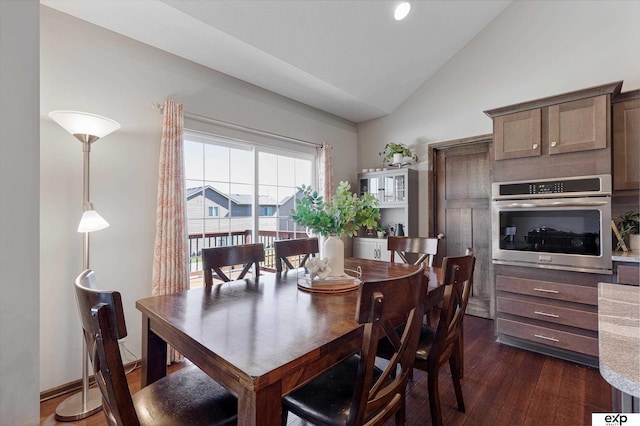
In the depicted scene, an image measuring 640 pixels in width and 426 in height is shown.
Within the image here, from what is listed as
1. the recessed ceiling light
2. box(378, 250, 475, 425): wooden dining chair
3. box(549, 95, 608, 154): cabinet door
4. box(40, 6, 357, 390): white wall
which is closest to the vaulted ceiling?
the recessed ceiling light

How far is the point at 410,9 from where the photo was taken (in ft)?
9.75

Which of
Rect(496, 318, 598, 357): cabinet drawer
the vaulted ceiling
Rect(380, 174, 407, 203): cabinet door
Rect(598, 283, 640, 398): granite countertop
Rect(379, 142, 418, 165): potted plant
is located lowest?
Rect(496, 318, 598, 357): cabinet drawer

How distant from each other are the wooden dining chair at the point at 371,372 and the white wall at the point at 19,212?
4.52ft

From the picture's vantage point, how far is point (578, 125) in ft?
8.13

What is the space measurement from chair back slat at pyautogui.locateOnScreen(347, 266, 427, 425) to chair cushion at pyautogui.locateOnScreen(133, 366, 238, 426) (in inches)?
20.0

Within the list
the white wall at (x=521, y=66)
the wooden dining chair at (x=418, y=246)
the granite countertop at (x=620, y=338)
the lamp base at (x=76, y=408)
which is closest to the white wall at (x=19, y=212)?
the lamp base at (x=76, y=408)

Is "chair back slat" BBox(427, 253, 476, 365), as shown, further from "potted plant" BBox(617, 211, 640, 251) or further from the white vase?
"potted plant" BBox(617, 211, 640, 251)

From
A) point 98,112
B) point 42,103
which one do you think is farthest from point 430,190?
point 42,103

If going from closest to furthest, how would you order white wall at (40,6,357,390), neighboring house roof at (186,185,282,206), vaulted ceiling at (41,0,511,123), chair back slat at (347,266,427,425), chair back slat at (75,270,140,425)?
chair back slat at (75,270,140,425) → chair back slat at (347,266,427,425) → white wall at (40,6,357,390) → vaulted ceiling at (41,0,511,123) → neighboring house roof at (186,185,282,206)

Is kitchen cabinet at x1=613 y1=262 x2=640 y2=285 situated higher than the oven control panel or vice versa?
the oven control panel

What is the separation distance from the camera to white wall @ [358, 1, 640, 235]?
111 inches

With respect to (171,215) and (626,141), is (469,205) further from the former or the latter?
(171,215)

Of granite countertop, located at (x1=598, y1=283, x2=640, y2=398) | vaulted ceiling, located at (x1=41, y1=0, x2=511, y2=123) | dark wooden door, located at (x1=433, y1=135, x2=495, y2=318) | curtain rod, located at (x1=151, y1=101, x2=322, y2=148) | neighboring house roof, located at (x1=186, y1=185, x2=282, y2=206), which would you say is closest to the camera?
granite countertop, located at (x1=598, y1=283, x2=640, y2=398)

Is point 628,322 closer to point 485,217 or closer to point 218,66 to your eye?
point 485,217
